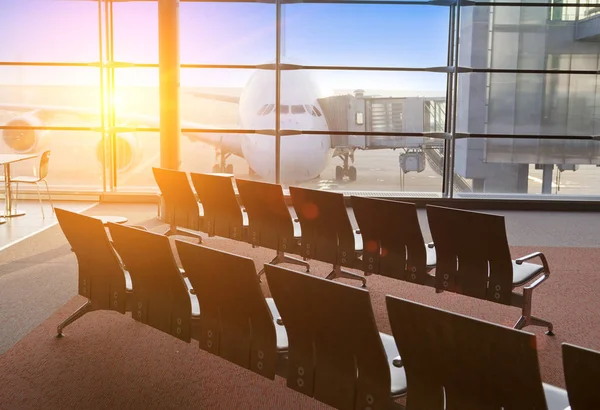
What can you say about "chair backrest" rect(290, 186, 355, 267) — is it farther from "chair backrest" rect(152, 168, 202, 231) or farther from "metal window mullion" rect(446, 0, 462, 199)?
"metal window mullion" rect(446, 0, 462, 199)

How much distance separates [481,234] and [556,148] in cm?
828

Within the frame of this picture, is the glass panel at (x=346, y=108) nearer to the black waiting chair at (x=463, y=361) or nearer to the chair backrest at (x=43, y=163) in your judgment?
the chair backrest at (x=43, y=163)

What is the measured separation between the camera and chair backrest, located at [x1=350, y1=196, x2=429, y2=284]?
13.9ft

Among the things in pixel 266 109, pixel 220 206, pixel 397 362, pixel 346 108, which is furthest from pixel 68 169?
pixel 397 362

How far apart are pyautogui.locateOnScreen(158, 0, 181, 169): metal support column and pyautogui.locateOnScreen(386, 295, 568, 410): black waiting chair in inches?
263

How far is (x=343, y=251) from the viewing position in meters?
4.67

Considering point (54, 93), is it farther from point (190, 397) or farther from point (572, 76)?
point (190, 397)

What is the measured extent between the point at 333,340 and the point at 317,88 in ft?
33.4

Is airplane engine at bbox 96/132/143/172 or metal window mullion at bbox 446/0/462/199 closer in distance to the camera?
metal window mullion at bbox 446/0/462/199

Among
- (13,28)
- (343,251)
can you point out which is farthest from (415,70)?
(13,28)

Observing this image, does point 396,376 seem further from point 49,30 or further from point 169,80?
point 49,30

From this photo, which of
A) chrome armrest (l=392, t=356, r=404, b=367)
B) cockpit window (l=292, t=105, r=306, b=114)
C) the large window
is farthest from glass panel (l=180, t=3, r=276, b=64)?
chrome armrest (l=392, t=356, r=404, b=367)

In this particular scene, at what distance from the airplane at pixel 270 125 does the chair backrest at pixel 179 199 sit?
4.08 m

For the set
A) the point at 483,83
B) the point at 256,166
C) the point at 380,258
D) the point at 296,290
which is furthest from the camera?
the point at 483,83
